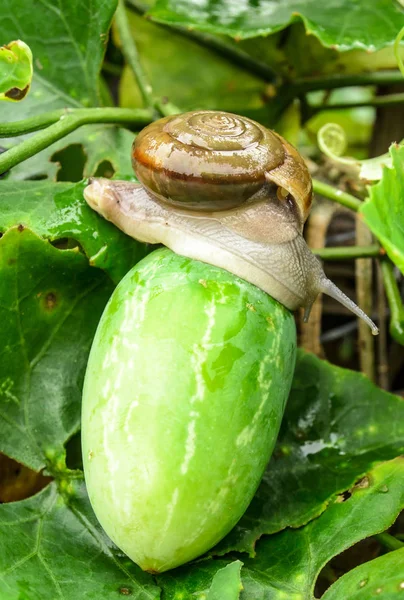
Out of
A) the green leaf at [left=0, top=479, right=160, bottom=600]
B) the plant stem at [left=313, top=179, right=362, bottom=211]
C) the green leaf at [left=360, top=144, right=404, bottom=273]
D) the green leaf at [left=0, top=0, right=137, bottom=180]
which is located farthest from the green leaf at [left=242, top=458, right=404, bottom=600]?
the green leaf at [left=0, top=0, right=137, bottom=180]

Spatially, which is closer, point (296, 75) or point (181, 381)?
point (181, 381)

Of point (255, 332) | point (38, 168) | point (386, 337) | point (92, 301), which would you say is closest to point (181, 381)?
point (255, 332)

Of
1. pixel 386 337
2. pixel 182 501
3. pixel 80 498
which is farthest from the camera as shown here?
pixel 386 337

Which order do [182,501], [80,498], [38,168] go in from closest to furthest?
[182,501]
[80,498]
[38,168]

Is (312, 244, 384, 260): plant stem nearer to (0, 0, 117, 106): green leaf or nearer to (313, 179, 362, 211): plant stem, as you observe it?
(313, 179, 362, 211): plant stem

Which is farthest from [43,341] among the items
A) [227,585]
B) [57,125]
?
[227,585]

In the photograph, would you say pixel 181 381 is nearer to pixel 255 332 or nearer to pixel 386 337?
pixel 255 332
